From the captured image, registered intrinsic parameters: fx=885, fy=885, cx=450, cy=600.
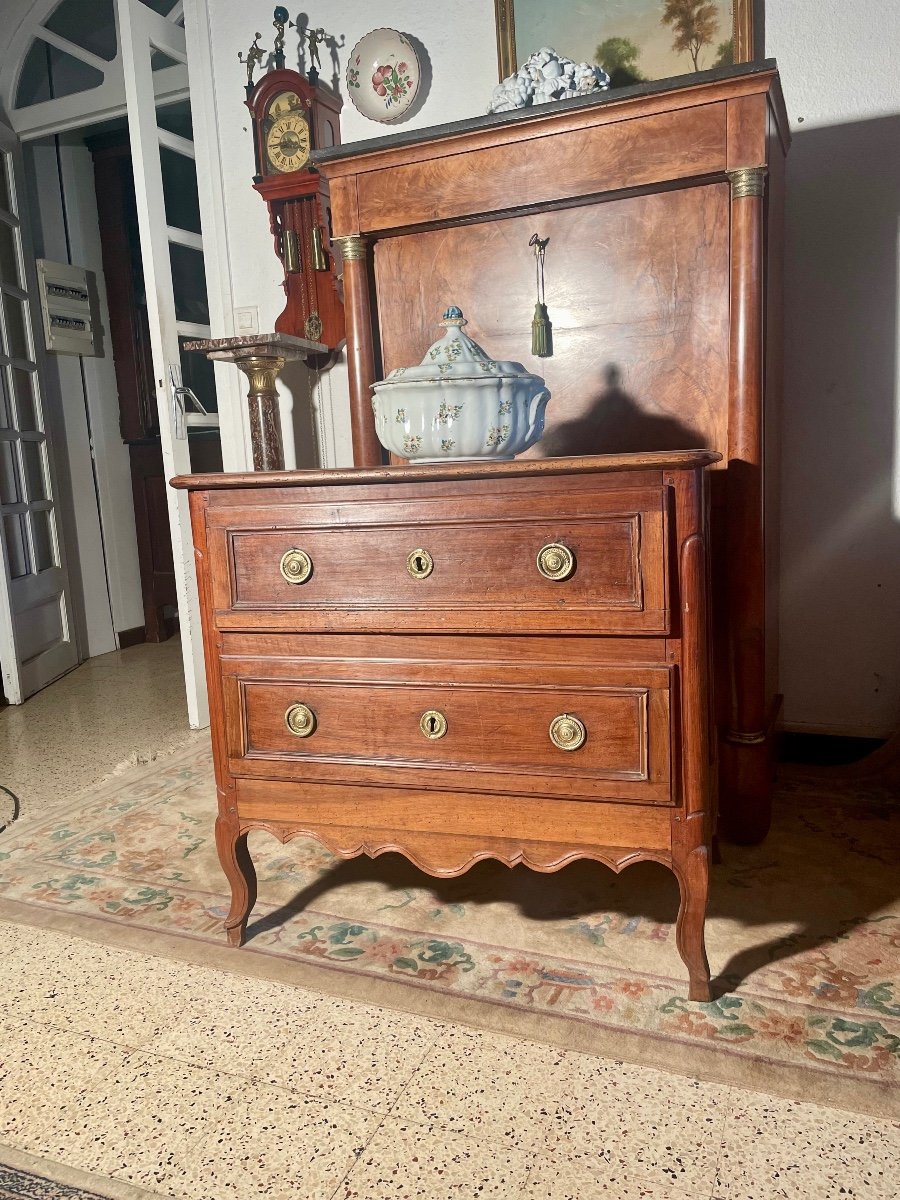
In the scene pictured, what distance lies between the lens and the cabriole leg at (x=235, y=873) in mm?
1745

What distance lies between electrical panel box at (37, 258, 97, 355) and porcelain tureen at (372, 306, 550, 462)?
11.9 ft

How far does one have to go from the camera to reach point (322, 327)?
306 cm

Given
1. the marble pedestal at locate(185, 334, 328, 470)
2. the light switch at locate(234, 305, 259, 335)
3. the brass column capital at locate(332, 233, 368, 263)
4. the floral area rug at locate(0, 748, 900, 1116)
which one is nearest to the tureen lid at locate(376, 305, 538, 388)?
the brass column capital at locate(332, 233, 368, 263)

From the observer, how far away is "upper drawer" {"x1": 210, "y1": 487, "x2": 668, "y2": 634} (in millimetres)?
1433

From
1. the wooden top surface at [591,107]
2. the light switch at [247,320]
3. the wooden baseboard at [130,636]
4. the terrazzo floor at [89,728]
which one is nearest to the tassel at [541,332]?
the wooden top surface at [591,107]

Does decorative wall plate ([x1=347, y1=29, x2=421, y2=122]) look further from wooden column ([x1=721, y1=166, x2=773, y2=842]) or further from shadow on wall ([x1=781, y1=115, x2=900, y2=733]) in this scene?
wooden column ([x1=721, y1=166, x2=773, y2=842])

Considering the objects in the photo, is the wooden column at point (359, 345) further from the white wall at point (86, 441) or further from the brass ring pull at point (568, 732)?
the white wall at point (86, 441)

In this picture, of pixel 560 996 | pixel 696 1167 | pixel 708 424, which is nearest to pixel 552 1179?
pixel 696 1167

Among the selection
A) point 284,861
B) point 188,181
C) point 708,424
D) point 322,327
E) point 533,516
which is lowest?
point 284,861

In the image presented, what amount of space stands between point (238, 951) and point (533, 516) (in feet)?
3.41

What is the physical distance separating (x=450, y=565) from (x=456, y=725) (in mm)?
285

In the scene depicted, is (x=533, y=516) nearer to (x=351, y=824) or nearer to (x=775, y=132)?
(x=351, y=824)

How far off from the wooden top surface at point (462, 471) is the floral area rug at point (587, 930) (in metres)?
0.90

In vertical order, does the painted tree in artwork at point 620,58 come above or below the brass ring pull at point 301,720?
above
